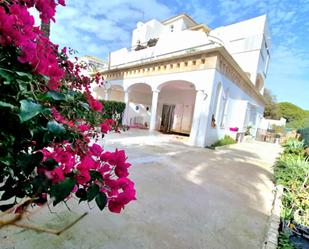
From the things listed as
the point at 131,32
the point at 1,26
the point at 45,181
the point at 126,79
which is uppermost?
the point at 131,32

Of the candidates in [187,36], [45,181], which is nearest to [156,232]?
[45,181]

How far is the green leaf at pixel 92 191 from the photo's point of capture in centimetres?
65

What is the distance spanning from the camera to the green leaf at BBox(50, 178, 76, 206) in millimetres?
579

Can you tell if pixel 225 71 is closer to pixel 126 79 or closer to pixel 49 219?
pixel 126 79

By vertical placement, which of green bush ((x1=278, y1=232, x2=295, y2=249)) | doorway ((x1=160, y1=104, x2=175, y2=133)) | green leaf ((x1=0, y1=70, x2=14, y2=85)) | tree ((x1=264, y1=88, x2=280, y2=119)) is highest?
tree ((x1=264, y1=88, x2=280, y2=119))

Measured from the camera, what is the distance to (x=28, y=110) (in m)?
0.55

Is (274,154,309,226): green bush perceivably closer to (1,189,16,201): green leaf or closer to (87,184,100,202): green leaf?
(87,184,100,202): green leaf

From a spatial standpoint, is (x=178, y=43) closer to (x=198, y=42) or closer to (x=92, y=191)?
(x=198, y=42)

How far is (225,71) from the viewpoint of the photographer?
893 centimetres

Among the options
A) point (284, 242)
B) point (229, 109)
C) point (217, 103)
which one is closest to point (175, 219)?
point (284, 242)

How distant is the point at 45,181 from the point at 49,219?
6.40 ft

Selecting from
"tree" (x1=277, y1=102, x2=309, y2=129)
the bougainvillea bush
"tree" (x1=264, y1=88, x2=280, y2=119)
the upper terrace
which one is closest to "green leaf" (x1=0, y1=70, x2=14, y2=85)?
the bougainvillea bush

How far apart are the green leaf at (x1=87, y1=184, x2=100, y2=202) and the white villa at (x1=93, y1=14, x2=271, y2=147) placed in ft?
25.7

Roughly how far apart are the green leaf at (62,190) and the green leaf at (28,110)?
9.2 inches
